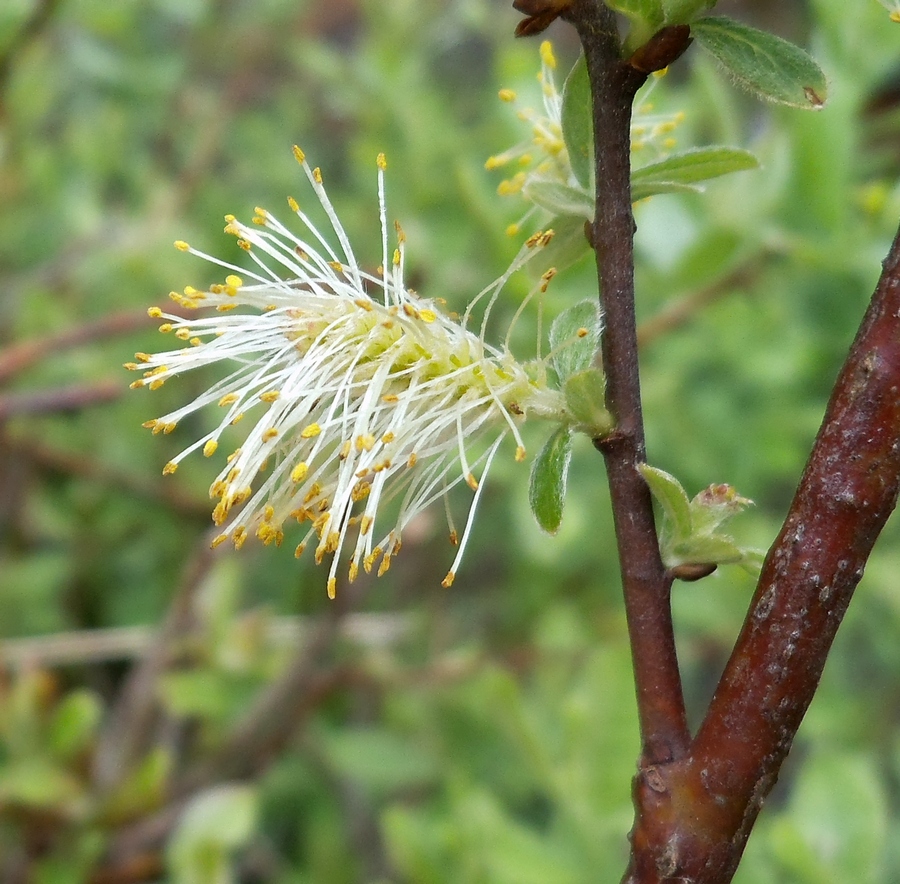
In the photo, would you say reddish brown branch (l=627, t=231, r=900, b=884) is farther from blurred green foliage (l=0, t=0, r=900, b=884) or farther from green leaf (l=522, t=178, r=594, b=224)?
blurred green foliage (l=0, t=0, r=900, b=884)

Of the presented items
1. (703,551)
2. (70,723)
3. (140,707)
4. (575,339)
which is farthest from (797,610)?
(140,707)

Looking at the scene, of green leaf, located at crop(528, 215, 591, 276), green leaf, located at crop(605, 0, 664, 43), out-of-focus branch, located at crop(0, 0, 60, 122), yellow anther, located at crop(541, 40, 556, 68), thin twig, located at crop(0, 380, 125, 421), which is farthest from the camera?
out-of-focus branch, located at crop(0, 0, 60, 122)

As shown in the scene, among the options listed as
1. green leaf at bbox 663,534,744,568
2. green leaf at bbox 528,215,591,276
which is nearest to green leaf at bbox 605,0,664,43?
green leaf at bbox 528,215,591,276

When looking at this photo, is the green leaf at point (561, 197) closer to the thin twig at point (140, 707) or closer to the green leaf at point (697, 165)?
the green leaf at point (697, 165)

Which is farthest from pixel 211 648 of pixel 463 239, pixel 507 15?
pixel 507 15

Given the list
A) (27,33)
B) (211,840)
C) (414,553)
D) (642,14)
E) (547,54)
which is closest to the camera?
(642,14)

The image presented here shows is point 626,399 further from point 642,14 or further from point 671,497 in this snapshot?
point 642,14
